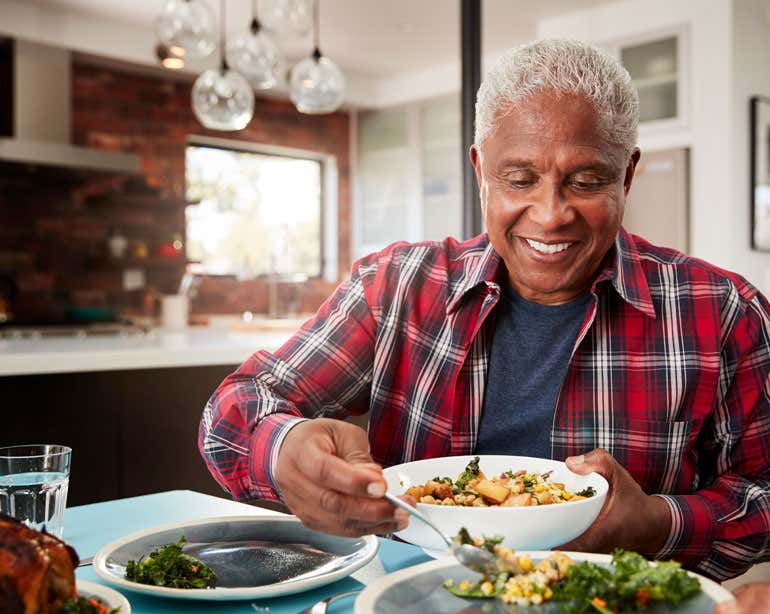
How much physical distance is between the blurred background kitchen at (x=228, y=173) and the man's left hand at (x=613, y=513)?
1.86 metres

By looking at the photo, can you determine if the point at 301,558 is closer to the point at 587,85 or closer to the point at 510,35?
the point at 587,85

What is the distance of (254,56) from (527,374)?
7.77 ft

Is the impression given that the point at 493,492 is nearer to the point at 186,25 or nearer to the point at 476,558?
the point at 476,558

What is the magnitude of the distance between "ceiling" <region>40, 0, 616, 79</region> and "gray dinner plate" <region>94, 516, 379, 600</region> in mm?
3929

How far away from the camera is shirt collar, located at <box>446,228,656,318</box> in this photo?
52.7 inches

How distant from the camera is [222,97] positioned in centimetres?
348

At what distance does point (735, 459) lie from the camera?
1.32 meters

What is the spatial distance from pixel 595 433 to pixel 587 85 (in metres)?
0.51

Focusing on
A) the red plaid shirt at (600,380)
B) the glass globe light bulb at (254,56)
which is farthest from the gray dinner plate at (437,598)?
the glass globe light bulb at (254,56)

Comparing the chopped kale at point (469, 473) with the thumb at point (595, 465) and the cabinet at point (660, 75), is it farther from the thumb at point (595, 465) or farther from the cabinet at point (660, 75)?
the cabinet at point (660, 75)

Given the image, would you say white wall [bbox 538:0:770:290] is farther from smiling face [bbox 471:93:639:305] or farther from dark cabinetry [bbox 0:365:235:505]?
smiling face [bbox 471:93:639:305]

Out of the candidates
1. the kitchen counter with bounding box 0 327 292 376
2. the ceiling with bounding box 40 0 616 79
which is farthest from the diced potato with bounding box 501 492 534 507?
the ceiling with bounding box 40 0 616 79

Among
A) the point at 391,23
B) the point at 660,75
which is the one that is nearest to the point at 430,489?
the point at 660,75

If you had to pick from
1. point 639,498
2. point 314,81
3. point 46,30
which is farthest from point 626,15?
point 639,498
